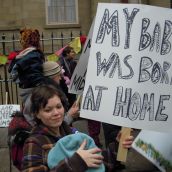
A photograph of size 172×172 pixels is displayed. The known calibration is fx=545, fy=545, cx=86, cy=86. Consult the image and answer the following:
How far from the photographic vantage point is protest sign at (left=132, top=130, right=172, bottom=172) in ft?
11.1

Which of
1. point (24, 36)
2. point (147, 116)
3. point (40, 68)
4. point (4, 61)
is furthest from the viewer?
point (4, 61)

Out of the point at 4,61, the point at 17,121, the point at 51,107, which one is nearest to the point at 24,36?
the point at 17,121

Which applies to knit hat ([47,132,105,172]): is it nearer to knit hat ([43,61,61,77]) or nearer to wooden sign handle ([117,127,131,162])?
wooden sign handle ([117,127,131,162])

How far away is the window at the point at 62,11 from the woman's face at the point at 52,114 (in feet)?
43.4

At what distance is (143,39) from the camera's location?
3.39 meters

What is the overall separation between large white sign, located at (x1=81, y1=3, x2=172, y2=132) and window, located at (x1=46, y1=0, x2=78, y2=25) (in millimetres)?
12703

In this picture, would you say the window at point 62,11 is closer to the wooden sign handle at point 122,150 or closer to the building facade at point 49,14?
the building facade at point 49,14

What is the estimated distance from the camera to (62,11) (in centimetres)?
1639

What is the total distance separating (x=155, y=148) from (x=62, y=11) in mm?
13261

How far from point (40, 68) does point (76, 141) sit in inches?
74.2

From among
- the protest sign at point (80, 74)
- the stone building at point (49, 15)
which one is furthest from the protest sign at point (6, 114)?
the stone building at point (49, 15)

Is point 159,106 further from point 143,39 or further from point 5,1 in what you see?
point 5,1

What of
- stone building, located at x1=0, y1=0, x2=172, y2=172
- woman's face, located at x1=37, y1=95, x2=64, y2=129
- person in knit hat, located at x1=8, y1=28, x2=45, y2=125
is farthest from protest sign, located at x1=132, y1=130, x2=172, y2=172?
stone building, located at x1=0, y1=0, x2=172, y2=172

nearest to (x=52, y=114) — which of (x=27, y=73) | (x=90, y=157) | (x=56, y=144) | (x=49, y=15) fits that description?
(x=56, y=144)
